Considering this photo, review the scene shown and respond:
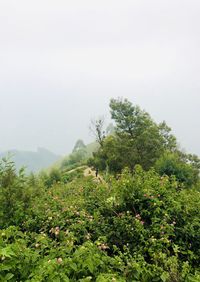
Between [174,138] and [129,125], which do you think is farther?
[174,138]

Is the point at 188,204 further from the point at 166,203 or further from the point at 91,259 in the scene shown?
the point at 91,259

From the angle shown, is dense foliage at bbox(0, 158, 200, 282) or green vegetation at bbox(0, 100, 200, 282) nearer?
green vegetation at bbox(0, 100, 200, 282)

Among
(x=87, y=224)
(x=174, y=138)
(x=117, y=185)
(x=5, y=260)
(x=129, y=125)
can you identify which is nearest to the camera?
(x=5, y=260)

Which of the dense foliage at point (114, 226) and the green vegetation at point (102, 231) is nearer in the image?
the green vegetation at point (102, 231)

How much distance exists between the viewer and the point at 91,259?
3.83 metres

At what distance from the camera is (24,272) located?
3650mm

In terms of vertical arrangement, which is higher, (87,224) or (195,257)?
(87,224)

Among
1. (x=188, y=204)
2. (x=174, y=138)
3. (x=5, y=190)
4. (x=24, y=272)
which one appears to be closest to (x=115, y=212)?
(x=188, y=204)

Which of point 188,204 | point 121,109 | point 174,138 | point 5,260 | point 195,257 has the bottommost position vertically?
point 195,257

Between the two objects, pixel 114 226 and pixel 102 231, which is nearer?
pixel 102 231

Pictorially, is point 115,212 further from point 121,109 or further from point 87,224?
point 121,109

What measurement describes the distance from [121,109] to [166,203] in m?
22.0

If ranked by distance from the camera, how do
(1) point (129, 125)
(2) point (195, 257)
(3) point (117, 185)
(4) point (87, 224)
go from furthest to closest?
(1) point (129, 125) → (3) point (117, 185) → (4) point (87, 224) → (2) point (195, 257)

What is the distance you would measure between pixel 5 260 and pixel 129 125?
24445 millimetres
